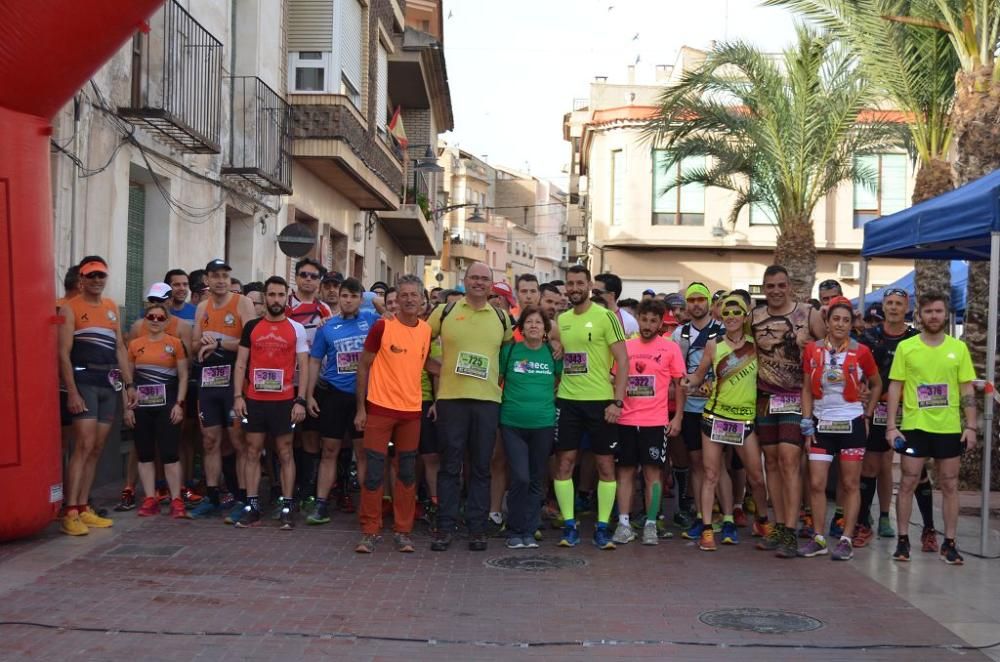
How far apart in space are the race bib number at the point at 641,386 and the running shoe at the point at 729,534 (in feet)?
3.98

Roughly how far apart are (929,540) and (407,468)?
4.06 meters

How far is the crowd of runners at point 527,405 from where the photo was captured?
909cm

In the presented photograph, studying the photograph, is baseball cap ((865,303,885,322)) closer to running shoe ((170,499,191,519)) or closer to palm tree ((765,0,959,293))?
palm tree ((765,0,959,293))

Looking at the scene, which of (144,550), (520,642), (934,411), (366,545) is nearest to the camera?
(520,642)

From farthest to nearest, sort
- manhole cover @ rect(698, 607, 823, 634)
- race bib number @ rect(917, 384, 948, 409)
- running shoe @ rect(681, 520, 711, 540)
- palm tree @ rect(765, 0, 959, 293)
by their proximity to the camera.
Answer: palm tree @ rect(765, 0, 959, 293) → running shoe @ rect(681, 520, 711, 540) → race bib number @ rect(917, 384, 948, 409) → manhole cover @ rect(698, 607, 823, 634)

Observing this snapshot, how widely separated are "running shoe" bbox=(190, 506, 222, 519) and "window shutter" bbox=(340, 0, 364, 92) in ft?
42.2

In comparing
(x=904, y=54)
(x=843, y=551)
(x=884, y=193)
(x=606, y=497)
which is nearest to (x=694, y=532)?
(x=606, y=497)

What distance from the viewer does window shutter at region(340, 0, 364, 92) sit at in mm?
21891

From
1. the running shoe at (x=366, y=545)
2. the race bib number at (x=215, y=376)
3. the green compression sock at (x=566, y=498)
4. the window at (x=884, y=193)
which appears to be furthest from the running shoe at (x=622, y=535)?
the window at (x=884, y=193)

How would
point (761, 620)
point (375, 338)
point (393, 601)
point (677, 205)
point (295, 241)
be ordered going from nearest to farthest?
point (761, 620) < point (393, 601) < point (375, 338) < point (295, 241) < point (677, 205)

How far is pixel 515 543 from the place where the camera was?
927cm

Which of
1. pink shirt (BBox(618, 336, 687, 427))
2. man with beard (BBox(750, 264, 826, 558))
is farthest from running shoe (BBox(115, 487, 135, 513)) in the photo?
man with beard (BBox(750, 264, 826, 558))

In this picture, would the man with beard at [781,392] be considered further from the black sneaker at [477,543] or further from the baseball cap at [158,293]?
the baseball cap at [158,293]

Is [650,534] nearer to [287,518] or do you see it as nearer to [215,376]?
[287,518]
